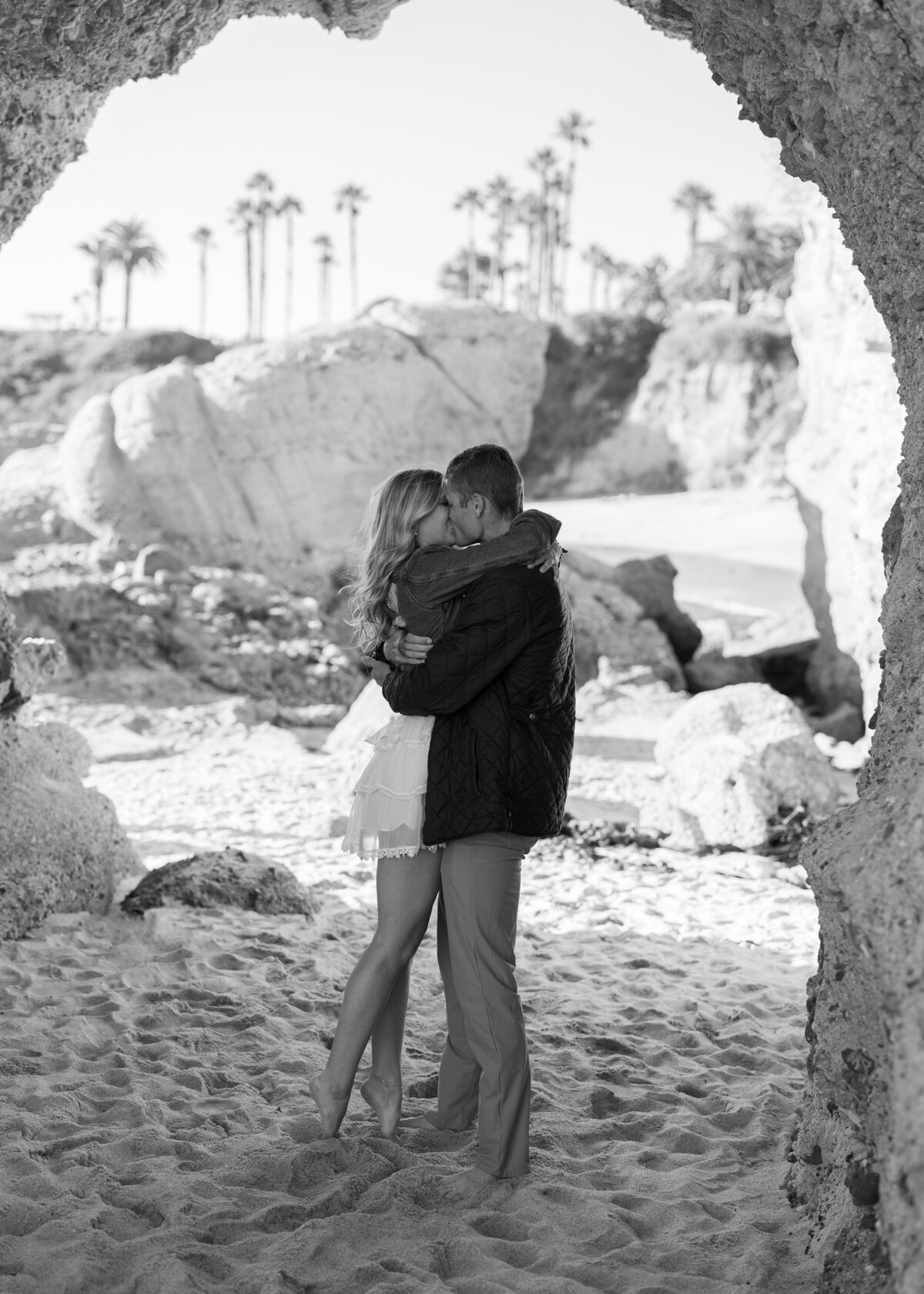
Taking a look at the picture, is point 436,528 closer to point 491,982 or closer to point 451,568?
point 451,568

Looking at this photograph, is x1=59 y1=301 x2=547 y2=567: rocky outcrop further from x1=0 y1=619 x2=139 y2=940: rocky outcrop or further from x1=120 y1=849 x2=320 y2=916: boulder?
x1=120 y1=849 x2=320 y2=916: boulder

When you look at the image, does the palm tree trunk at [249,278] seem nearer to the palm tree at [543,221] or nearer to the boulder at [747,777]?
the palm tree at [543,221]

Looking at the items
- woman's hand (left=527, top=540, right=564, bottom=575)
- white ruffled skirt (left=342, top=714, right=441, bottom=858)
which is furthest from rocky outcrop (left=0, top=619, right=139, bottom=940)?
woman's hand (left=527, top=540, right=564, bottom=575)

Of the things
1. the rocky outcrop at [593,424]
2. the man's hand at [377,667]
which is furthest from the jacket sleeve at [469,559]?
the rocky outcrop at [593,424]

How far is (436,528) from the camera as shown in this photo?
3438 millimetres

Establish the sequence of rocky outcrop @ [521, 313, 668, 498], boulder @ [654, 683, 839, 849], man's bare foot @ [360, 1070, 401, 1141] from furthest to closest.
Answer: rocky outcrop @ [521, 313, 668, 498] < boulder @ [654, 683, 839, 849] < man's bare foot @ [360, 1070, 401, 1141]

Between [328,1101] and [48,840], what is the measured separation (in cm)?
299

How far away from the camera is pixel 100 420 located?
19.7 meters

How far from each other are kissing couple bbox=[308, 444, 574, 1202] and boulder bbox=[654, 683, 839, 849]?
17.8ft

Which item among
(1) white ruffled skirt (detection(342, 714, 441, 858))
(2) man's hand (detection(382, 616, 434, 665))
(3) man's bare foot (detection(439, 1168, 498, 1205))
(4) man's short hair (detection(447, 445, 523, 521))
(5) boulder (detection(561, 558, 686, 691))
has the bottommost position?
(3) man's bare foot (detection(439, 1168, 498, 1205))

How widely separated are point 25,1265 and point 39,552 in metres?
16.6

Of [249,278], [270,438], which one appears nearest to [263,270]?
[249,278]

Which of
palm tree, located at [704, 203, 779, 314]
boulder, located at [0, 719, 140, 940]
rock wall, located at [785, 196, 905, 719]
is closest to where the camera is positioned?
boulder, located at [0, 719, 140, 940]

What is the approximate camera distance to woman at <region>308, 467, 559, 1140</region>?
10.7ft
